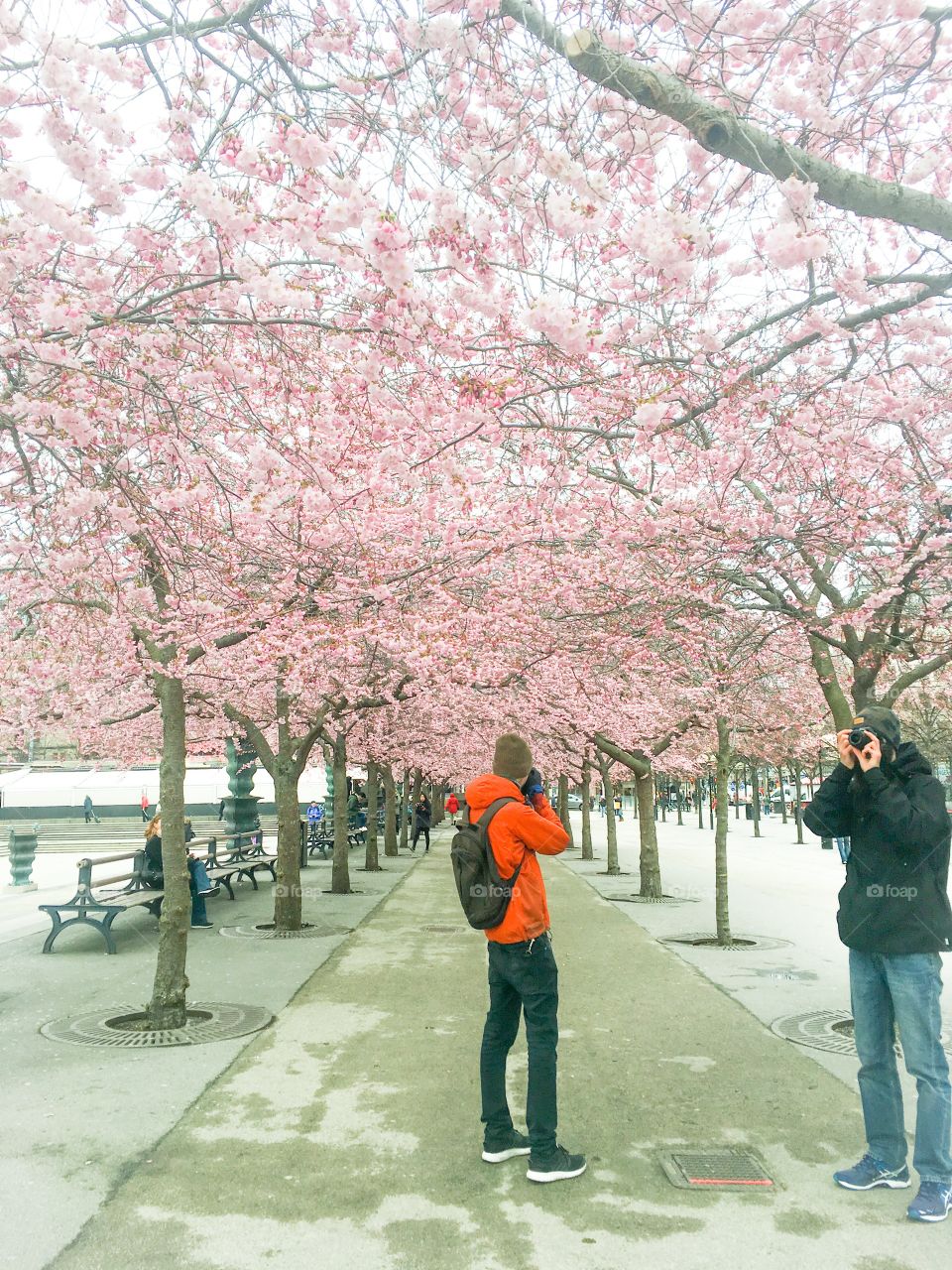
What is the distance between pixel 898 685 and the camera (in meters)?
7.29

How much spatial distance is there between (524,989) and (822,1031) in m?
3.87

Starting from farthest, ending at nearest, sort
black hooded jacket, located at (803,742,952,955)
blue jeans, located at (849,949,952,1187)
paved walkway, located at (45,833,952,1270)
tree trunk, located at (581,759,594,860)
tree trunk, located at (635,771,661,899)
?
tree trunk, located at (581,759,594,860), tree trunk, located at (635,771,661,899), black hooded jacket, located at (803,742,952,955), blue jeans, located at (849,949,952,1187), paved walkway, located at (45,833,952,1270)

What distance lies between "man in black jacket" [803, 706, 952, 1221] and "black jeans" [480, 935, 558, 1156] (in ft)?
4.31

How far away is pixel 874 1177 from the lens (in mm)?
4113

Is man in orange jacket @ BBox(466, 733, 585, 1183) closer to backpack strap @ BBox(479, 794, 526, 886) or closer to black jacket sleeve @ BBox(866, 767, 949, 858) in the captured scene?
backpack strap @ BBox(479, 794, 526, 886)

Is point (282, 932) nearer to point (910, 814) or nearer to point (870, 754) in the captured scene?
point (870, 754)

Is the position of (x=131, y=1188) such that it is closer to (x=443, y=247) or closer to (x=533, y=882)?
(x=533, y=882)

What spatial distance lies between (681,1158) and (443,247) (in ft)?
15.3

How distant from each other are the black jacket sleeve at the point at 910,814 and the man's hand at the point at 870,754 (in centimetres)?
4

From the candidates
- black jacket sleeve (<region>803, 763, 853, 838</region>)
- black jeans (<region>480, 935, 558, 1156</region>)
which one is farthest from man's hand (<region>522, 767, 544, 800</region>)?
black jacket sleeve (<region>803, 763, 853, 838</region>)

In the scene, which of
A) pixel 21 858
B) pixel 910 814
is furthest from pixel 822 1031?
pixel 21 858

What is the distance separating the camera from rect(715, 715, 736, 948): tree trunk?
11.5m

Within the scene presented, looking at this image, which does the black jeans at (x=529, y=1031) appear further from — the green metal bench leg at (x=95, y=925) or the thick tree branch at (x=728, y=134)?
the green metal bench leg at (x=95, y=925)

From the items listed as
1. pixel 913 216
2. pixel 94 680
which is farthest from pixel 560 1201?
pixel 94 680
